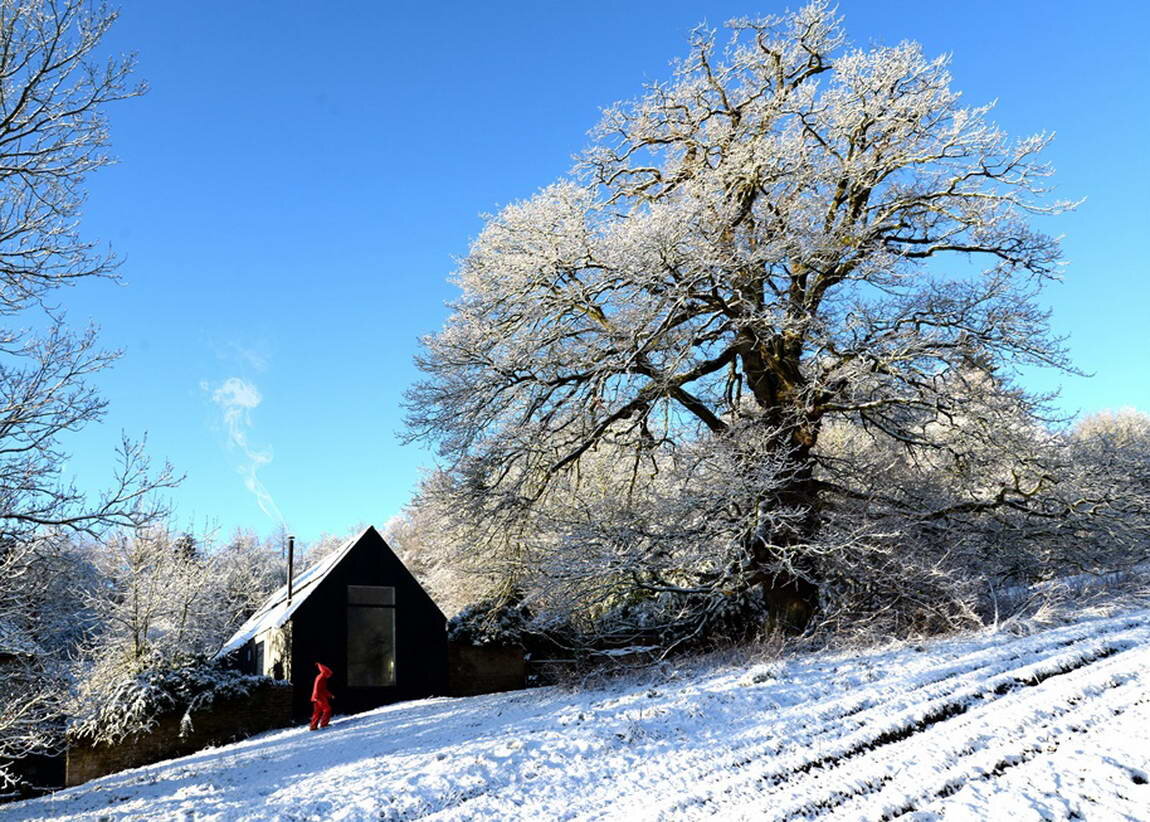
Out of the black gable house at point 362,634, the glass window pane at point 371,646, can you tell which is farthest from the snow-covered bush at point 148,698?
the glass window pane at point 371,646

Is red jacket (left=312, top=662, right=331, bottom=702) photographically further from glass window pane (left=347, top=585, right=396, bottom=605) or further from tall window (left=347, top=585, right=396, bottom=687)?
glass window pane (left=347, top=585, right=396, bottom=605)

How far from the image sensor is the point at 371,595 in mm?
18875

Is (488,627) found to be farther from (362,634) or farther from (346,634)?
(346,634)

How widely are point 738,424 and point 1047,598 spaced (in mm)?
5023

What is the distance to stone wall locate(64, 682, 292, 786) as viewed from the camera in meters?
14.5

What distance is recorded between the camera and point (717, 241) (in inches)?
490

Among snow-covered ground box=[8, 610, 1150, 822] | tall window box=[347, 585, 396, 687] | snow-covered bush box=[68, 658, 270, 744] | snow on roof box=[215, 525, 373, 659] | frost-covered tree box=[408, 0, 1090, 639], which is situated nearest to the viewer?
snow-covered ground box=[8, 610, 1150, 822]

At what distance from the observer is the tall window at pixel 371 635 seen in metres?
18.4

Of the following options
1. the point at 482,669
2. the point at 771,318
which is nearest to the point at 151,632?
the point at 482,669

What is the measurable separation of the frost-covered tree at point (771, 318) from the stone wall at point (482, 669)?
564 cm

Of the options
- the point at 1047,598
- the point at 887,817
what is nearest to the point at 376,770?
the point at 887,817

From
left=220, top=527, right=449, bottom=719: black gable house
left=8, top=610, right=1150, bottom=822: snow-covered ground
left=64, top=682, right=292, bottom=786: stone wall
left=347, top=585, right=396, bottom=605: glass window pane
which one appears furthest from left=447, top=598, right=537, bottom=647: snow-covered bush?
left=8, top=610, right=1150, bottom=822: snow-covered ground

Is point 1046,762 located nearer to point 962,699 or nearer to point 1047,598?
point 962,699

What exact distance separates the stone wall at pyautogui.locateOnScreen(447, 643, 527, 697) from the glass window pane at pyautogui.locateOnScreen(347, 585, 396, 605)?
5.79 feet
